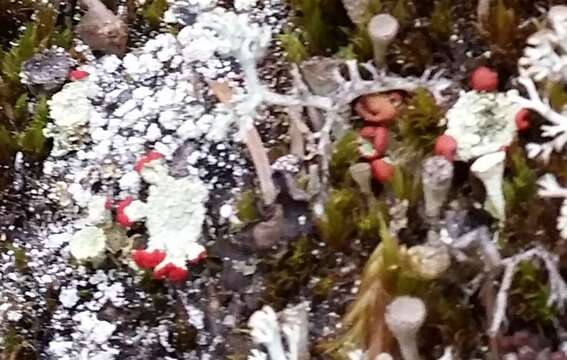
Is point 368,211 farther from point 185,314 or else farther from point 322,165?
point 185,314

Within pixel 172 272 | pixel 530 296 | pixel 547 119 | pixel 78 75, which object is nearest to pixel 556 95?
pixel 547 119

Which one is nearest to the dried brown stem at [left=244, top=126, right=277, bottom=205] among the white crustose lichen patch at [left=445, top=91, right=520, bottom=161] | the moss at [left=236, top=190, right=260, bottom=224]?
the moss at [left=236, top=190, right=260, bottom=224]

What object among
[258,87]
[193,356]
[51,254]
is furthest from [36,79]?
[193,356]

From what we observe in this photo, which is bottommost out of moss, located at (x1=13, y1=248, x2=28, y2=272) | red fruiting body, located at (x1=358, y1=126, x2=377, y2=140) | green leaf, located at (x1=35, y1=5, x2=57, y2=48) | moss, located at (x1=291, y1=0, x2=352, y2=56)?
red fruiting body, located at (x1=358, y1=126, x2=377, y2=140)

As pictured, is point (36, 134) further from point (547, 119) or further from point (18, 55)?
point (547, 119)

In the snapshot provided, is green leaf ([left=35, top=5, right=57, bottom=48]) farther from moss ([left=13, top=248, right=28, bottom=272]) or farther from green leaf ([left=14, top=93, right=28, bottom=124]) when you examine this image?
moss ([left=13, top=248, right=28, bottom=272])

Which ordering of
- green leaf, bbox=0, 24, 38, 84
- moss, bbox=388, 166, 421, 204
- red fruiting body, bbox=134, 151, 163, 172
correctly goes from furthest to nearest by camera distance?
green leaf, bbox=0, 24, 38, 84 < red fruiting body, bbox=134, 151, 163, 172 < moss, bbox=388, 166, 421, 204

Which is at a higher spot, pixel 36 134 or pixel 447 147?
pixel 36 134
